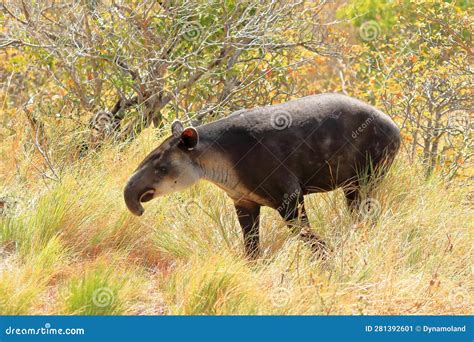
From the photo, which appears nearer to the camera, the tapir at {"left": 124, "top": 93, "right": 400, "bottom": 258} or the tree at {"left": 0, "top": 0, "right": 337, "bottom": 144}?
the tapir at {"left": 124, "top": 93, "right": 400, "bottom": 258}

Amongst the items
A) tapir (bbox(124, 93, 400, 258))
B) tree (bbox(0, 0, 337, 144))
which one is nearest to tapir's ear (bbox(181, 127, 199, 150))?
tapir (bbox(124, 93, 400, 258))

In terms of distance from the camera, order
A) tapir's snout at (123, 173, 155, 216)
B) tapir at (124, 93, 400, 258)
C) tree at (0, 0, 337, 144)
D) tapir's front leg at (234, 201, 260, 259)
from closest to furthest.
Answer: tapir's snout at (123, 173, 155, 216)
tapir at (124, 93, 400, 258)
tapir's front leg at (234, 201, 260, 259)
tree at (0, 0, 337, 144)

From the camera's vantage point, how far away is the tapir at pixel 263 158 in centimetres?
723

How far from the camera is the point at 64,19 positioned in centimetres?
1023

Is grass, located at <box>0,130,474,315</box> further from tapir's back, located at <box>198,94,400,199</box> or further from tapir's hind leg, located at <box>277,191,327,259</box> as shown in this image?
tapir's back, located at <box>198,94,400,199</box>

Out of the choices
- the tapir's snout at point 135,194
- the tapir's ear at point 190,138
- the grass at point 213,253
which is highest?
the tapir's ear at point 190,138

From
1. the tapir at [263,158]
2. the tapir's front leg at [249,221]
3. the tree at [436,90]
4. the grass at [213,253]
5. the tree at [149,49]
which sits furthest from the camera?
the tree at [436,90]

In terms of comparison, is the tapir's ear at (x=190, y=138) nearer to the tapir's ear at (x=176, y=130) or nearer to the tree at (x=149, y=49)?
the tapir's ear at (x=176, y=130)

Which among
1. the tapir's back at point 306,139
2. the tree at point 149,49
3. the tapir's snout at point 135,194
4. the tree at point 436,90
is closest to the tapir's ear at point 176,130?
the tapir's back at point 306,139

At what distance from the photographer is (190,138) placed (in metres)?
7.19

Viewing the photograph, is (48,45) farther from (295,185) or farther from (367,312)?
(367,312)

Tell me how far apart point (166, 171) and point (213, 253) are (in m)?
0.77

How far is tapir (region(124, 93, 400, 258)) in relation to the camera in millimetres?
7227

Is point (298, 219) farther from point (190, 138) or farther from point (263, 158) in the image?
point (190, 138)
